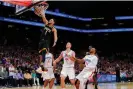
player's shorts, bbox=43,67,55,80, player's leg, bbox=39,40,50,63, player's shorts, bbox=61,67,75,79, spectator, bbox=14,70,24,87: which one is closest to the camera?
player's leg, bbox=39,40,50,63

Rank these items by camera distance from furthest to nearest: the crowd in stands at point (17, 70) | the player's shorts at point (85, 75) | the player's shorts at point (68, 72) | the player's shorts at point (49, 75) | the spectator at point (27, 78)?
the spectator at point (27, 78)
the crowd in stands at point (17, 70)
the player's shorts at point (49, 75)
the player's shorts at point (68, 72)
the player's shorts at point (85, 75)

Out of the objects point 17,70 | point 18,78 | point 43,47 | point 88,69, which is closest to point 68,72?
point 88,69

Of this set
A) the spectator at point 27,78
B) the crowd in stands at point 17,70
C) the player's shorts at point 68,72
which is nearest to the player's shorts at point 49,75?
the player's shorts at point 68,72

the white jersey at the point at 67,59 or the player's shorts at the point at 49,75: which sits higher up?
the white jersey at the point at 67,59

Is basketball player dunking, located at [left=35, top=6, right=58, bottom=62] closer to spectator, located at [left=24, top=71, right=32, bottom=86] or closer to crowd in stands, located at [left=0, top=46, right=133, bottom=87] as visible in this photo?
crowd in stands, located at [left=0, top=46, right=133, bottom=87]

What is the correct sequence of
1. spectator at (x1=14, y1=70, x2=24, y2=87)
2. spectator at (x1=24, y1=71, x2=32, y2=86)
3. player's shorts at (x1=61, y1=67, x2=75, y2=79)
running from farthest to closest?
spectator at (x1=24, y1=71, x2=32, y2=86)
spectator at (x1=14, y1=70, x2=24, y2=87)
player's shorts at (x1=61, y1=67, x2=75, y2=79)

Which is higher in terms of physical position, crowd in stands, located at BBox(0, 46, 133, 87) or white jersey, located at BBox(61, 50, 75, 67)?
white jersey, located at BBox(61, 50, 75, 67)

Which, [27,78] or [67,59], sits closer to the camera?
[67,59]

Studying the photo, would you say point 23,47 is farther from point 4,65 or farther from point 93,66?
point 93,66

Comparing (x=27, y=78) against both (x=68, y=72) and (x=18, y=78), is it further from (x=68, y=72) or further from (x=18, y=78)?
(x=68, y=72)

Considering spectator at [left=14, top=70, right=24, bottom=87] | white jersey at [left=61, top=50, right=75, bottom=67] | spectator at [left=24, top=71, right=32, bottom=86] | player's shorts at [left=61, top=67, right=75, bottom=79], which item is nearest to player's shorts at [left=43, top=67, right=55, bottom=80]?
player's shorts at [left=61, top=67, right=75, bottom=79]

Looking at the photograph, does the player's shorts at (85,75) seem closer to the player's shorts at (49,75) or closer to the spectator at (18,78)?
the player's shorts at (49,75)

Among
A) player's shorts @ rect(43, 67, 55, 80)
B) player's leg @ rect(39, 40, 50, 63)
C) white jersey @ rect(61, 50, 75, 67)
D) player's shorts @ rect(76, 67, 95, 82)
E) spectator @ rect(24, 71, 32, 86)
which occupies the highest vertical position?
player's leg @ rect(39, 40, 50, 63)

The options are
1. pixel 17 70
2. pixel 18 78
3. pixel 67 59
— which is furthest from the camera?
pixel 17 70
